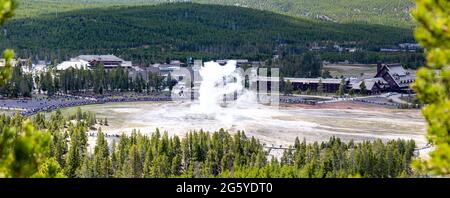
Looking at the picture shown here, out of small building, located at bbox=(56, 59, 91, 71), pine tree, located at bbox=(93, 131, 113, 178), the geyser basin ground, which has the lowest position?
the geyser basin ground

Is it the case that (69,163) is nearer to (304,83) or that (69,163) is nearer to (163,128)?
(163,128)

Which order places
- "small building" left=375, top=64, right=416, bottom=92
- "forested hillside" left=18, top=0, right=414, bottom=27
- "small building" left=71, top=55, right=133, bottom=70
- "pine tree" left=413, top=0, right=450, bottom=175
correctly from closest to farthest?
"pine tree" left=413, top=0, right=450, bottom=175 → "small building" left=375, top=64, right=416, bottom=92 → "small building" left=71, top=55, right=133, bottom=70 → "forested hillside" left=18, top=0, right=414, bottom=27

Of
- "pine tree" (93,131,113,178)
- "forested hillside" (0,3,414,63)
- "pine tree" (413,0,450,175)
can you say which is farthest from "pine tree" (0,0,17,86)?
"forested hillside" (0,3,414,63)

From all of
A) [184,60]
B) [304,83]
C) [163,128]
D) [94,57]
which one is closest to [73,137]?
[163,128]

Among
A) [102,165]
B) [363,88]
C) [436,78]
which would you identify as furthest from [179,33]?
[436,78]

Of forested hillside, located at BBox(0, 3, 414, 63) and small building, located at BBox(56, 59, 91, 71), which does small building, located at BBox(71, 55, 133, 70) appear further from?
forested hillside, located at BBox(0, 3, 414, 63)

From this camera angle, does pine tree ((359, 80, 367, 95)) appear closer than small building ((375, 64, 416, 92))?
Yes
